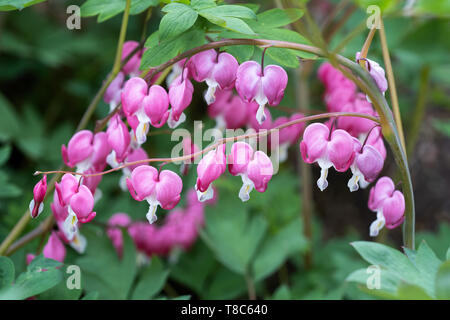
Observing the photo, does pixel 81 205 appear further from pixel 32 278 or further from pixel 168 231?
pixel 168 231

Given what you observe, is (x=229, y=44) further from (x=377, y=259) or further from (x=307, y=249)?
(x=307, y=249)

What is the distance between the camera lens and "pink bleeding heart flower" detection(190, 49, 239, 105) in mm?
911

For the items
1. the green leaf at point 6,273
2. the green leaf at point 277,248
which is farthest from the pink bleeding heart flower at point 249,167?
the green leaf at point 277,248

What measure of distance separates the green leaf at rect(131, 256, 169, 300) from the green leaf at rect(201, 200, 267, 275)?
272mm

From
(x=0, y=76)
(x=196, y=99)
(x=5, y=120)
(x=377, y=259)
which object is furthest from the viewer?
(x=196, y=99)

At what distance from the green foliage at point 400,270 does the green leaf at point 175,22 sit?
1.65 ft

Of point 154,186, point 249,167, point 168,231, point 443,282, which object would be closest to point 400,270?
point 443,282

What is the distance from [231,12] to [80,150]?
1.38ft

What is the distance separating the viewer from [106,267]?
1.33 metres

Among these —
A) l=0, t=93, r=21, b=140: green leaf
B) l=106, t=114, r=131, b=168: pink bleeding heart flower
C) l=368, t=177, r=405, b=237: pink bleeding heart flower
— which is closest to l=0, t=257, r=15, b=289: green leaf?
l=106, t=114, r=131, b=168: pink bleeding heart flower

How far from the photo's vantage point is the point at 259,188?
34.7 inches

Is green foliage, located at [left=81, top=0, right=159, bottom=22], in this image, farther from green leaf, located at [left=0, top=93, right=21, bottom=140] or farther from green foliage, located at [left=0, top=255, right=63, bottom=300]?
green leaf, located at [left=0, top=93, right=21, bottom=140]
